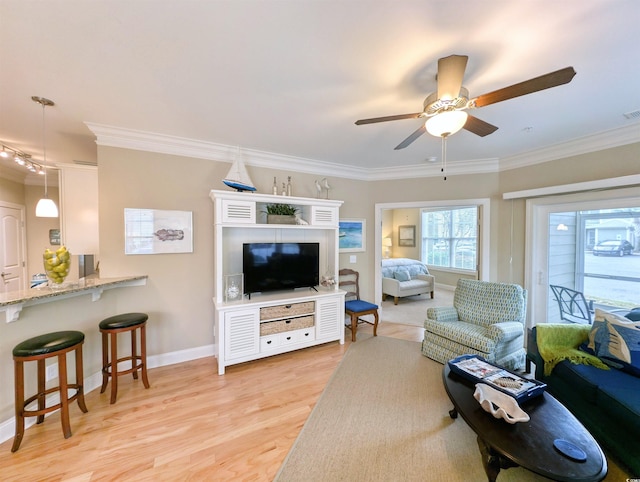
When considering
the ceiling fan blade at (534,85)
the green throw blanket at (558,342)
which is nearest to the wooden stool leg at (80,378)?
the ceiling fan blade at (534,85)

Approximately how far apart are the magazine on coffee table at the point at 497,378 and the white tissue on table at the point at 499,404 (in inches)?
3.1

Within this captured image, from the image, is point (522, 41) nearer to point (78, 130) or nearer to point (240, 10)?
point (240, 10)

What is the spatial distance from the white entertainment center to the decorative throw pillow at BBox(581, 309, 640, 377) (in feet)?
8.18

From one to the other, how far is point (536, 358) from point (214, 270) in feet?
11.8

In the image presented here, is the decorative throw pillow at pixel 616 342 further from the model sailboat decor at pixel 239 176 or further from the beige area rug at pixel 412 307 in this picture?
the model sailboat decor at pixel 239 176

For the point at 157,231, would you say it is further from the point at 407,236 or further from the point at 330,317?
the point at 407,236

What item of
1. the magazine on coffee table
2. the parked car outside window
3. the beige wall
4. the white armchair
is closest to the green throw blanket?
the magazine on coffee table

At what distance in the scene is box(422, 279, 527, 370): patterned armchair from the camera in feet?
8.45

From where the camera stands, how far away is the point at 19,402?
179cm

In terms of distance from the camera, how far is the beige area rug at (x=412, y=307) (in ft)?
15.0

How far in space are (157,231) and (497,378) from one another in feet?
11.9

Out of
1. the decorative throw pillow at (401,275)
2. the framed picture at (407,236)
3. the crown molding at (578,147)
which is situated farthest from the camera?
the framed picture at (407,236)

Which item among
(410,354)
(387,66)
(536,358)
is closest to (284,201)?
(387,66)

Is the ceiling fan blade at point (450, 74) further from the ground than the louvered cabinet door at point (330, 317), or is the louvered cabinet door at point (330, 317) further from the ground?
the ceiling fan blade at point (450, 74)
